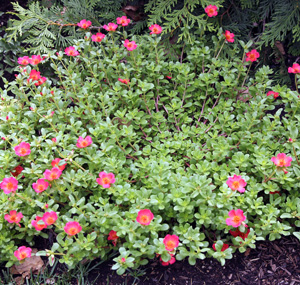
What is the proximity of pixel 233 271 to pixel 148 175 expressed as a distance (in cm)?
84

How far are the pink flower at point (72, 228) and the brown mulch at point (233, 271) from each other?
48cm

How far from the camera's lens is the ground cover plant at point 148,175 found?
1949 millimetres

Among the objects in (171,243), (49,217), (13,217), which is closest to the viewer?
(171,243)

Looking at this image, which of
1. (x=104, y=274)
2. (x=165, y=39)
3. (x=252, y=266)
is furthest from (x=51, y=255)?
(x=165, y=39)

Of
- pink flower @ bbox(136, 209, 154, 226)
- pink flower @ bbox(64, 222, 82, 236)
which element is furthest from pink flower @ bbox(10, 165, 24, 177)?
pink flower @ bbox(136, 209, 154, 226)

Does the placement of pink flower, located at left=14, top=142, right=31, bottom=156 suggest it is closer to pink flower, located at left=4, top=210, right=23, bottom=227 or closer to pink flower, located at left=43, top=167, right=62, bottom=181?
pink flower, located at left=43, top=167, right=62, bottom=181

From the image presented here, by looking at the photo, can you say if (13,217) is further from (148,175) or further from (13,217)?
(148,175)

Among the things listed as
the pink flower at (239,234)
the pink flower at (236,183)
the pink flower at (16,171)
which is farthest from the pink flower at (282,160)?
the pink flower at (16,171)

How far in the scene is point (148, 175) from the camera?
7.15 ft

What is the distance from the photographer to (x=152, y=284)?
2.13 m

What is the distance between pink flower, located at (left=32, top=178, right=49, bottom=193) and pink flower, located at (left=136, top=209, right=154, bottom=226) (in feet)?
2.11

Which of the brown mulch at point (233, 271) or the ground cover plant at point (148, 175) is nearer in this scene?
the ground cover plant at point (148, 175)

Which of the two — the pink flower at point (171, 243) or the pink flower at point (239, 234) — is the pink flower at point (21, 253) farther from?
the pink flower at point (239, 234)

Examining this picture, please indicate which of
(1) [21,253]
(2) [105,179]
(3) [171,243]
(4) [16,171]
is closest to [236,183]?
(3) [171,243]
